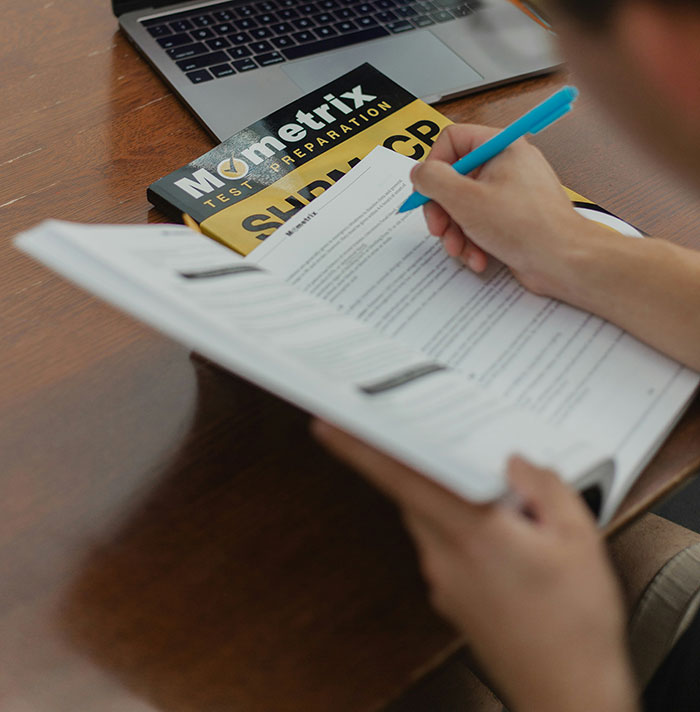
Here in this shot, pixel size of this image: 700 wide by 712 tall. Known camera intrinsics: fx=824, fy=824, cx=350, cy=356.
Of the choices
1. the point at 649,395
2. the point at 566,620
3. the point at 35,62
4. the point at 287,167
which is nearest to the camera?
the point at 566,620

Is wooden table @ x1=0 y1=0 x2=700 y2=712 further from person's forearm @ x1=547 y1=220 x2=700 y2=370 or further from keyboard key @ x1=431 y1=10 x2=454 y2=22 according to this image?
keyboard key @ x1=431 y1=10 x2=454 y2=22

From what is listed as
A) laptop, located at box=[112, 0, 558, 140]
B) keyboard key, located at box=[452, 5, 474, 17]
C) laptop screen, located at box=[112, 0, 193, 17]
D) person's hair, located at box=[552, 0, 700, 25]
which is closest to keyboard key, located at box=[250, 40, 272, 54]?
laptop, located at box=[112, 0, 558, 140]

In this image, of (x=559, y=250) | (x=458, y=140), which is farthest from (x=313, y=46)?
(x=559, y=250)

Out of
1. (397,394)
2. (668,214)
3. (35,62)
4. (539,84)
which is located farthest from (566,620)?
(35,62)

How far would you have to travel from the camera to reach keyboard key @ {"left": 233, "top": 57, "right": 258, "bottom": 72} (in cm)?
80

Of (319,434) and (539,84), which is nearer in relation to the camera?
(319,434)

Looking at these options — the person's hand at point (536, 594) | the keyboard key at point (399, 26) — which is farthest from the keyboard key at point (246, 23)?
the person's hand at point (536, 594)

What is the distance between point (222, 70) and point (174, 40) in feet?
0.22

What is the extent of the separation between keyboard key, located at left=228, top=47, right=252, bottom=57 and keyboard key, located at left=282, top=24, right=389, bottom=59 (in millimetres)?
36

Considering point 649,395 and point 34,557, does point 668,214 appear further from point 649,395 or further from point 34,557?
point 34,557

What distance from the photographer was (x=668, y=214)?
2.27 ft

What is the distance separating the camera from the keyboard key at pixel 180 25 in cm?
82

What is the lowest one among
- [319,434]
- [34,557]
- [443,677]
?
[443,677]

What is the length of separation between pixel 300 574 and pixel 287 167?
35 centimetres
